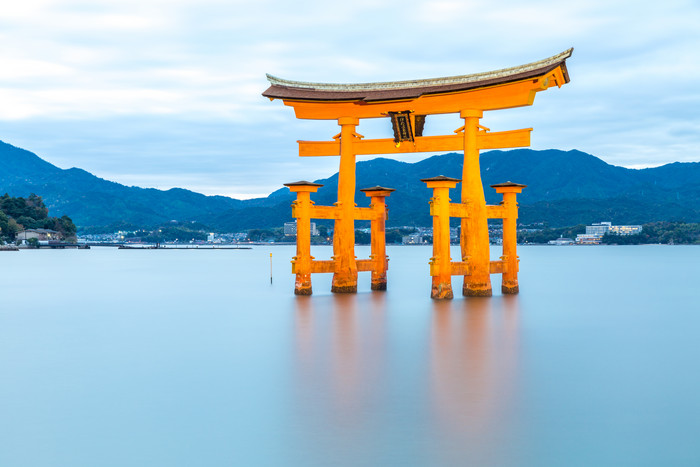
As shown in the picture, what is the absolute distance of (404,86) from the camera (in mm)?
25125

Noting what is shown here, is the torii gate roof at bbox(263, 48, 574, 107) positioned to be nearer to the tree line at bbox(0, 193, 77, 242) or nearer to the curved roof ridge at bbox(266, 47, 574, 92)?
the curved roof ridge at bbox(266, 47, 574, 92)

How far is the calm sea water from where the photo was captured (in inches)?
365

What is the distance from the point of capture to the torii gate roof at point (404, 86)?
883 inches

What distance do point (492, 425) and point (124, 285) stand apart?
40.3 metres

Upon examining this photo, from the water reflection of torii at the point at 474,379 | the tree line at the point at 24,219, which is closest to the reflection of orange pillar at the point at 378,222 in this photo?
A: the water reflection of torii at the point at 474,379

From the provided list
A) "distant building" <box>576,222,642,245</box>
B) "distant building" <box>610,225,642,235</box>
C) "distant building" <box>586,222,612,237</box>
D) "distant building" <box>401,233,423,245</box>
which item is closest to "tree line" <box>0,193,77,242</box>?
"distant building" <box>401,233,423,245</box>

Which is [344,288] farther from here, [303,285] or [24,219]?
[24,219]

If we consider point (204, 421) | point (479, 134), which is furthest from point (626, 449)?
point (479, 134)

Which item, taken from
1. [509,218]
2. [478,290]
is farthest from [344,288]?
[509,218]

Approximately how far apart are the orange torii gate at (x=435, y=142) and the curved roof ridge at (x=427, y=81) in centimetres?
4

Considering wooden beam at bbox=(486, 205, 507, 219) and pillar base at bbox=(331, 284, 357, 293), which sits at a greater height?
wooden beam at bbox=(486, 205, 507, 219)

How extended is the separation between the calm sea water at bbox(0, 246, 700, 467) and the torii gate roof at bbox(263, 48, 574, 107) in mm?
7636

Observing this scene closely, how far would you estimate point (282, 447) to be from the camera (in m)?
9.48

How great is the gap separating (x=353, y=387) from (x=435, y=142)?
14.4 m
